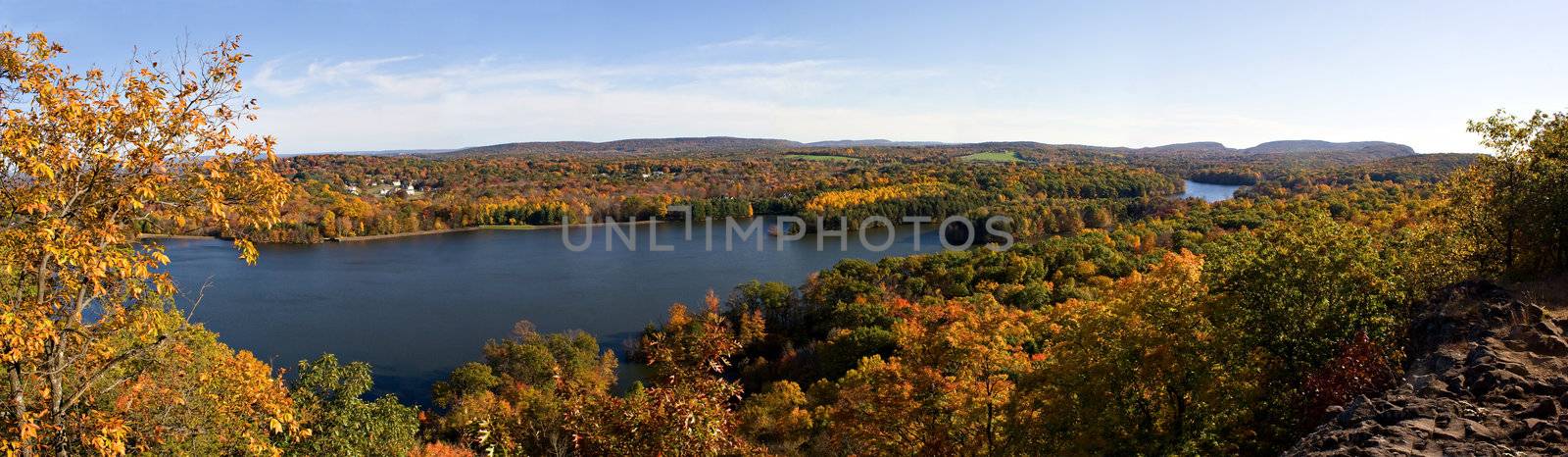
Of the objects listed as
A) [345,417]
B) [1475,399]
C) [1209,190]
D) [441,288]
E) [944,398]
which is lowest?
[441,288]

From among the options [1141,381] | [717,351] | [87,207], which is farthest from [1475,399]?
[87,207]

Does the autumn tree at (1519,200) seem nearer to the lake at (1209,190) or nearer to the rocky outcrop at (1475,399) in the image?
the rocky outcrop at (1475,399)

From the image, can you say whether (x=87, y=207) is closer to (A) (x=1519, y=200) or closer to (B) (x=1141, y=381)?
(B) (x=1141, y=381)

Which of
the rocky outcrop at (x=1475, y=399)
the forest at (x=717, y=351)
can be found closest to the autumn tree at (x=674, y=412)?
the forest at (x=717, y=351)

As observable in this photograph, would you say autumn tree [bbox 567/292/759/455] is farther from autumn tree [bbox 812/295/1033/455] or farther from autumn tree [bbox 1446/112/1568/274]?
autumn tree [bbox 1446/112/1568/274]

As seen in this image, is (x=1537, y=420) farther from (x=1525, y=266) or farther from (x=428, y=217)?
(x=428, y=217)

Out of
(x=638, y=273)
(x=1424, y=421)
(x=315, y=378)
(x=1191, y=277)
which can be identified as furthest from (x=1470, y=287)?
(x=638, y=273)

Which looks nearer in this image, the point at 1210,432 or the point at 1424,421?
the point at 1424,421
